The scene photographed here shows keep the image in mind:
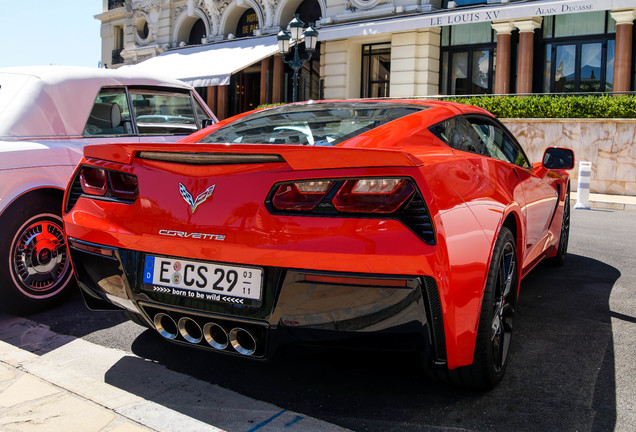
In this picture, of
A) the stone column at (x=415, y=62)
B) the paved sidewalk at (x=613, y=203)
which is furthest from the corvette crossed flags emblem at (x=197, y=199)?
the stone column at (x=415, y=62)

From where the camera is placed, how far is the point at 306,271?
7.64ft

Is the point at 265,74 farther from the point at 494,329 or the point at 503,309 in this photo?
the point at 494,329

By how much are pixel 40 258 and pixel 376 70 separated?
19.9 metres

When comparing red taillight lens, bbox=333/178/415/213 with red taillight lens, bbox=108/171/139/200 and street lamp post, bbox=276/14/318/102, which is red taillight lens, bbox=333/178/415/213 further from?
street lamp post, bbox=276/14/318/102

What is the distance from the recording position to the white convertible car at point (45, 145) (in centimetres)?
396

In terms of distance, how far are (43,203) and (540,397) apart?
323 cm

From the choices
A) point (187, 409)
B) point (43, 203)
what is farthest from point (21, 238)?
point (187, 409)

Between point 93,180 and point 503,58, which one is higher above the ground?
point 503,58

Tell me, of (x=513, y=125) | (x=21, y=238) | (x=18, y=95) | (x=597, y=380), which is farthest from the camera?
(x=513, y=125)

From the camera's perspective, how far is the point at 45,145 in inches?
166

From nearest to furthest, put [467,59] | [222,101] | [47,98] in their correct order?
[47,98] < [467,59] < [222,101]

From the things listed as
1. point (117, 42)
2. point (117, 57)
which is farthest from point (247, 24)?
point (117, 42)

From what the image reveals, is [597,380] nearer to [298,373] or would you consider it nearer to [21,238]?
[298,373]

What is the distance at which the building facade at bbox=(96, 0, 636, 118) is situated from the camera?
715 inches
